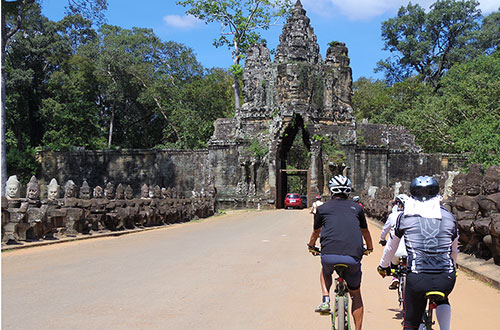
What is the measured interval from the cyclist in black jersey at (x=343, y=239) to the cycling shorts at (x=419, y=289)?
91 centimetres

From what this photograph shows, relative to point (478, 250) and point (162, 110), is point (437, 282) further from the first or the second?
point (162, 110)

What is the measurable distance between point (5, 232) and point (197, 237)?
5.76m

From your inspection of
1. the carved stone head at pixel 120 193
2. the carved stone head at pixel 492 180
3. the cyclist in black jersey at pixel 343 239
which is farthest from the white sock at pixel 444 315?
the carved stone head at pixel 120 193

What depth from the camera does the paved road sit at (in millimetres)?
6676

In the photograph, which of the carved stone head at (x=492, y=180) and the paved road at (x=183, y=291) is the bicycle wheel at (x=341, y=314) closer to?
the paved road at (x=183, y=291)

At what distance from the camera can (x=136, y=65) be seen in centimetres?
5012

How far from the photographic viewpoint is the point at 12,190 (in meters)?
14.3

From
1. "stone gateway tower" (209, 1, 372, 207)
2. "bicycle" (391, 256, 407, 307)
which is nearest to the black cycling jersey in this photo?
"bicycle" (391, 256, 407, 307)

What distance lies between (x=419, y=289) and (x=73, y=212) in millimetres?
13589

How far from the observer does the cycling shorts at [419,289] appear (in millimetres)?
4523

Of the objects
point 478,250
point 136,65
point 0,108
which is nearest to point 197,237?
point 478,250

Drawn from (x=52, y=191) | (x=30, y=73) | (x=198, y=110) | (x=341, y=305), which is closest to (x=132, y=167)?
(x=30, y=73)

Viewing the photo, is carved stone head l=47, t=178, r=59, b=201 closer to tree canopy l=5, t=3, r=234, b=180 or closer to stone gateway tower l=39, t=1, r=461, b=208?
stone gateway tower l=39, t=1, r=461, b=208

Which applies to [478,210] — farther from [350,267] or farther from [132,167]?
[132,167]
